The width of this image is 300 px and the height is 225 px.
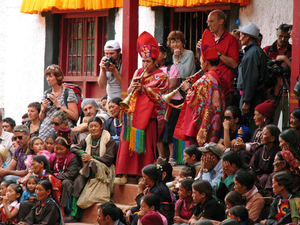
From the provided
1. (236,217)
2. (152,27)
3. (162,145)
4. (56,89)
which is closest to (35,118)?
(56,89)

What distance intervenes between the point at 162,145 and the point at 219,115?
1.09 metres

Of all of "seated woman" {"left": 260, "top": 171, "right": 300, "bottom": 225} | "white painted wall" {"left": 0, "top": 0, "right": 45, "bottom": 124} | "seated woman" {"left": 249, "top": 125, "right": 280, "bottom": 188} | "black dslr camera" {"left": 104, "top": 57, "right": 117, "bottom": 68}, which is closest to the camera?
"seated woman" {"left": 260, "top": 171, "right": 300, "bottom": 225}

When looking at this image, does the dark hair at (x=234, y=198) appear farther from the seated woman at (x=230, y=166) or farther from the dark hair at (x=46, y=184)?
the dark hair at (x=46, y=184)

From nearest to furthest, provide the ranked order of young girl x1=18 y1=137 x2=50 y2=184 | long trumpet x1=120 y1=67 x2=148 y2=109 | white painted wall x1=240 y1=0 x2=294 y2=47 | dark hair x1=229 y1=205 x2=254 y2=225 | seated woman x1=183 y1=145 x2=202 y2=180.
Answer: dark hair x1=229 y1=205 x2=254 y2=225, seated woman x1=183 y1=145 x2=202 y2=180, long trumpet x1=120 y1=67 x2=148 y2=109, young girl x1=18 y1=137 x2=50 y2=184, white painted wall x1=240 y1=0 x2=294 y2=47

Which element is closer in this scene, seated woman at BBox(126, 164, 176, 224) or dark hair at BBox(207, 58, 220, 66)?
seated woman at BBox(126, 164, 176, 224)

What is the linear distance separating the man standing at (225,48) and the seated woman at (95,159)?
1.73 m

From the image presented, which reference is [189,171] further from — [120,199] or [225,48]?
[225,48]

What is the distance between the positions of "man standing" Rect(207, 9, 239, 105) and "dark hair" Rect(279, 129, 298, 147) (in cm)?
159

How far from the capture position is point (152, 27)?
998cm

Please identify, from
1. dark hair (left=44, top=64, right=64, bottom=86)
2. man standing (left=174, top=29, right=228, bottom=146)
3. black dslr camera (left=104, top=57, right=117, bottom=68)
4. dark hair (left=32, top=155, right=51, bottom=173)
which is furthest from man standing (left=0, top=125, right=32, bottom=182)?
man standing (left=174, top=29, right=228, bottom=146)

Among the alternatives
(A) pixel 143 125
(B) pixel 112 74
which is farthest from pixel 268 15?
(A) pixel 143 125

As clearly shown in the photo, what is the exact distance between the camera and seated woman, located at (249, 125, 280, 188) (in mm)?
5625

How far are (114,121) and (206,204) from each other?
268 centimetres

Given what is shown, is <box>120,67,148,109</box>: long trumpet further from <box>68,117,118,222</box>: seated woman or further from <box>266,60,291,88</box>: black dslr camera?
<box>266,60,291,88</box>: black dslr camera
